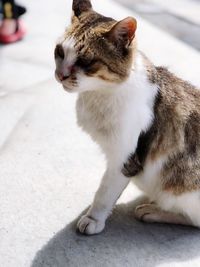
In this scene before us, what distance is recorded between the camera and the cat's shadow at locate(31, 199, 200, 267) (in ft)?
4.53

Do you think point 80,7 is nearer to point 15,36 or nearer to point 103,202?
point 103,202

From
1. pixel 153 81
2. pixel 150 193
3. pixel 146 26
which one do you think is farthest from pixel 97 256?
pixel 146 26

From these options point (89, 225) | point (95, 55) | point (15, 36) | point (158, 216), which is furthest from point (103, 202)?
point (15, 36)

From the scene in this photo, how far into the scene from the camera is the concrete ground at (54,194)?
1.40 meters

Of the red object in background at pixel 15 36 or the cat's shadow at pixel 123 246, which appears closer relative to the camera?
the cat's shadow at pixel 123 246

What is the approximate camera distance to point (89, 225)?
1.45 m

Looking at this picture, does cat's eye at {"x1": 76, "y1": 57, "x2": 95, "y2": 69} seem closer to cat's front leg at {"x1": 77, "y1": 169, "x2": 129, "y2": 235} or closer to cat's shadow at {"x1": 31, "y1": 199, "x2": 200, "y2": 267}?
cat's front leg at {"x1": 77, "y1": 169, "x2": 129, "y2": 235}

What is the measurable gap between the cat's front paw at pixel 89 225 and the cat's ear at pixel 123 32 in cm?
57

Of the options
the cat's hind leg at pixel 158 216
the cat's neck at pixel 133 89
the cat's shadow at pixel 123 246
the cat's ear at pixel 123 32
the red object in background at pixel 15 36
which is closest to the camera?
the cat's ear at pixel 123 32

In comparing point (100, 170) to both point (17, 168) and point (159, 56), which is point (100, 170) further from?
point (159, 56)

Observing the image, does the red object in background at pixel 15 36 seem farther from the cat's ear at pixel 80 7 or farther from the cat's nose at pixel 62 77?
the cat's nose at pixel 62 77

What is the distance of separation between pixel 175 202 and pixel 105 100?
0.40 metres

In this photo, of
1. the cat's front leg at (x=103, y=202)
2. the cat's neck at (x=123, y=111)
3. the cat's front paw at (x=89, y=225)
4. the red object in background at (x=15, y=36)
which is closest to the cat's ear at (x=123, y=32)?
the cat's neck at (x=123, y=111)

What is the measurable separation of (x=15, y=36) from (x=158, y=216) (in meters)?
1.67
